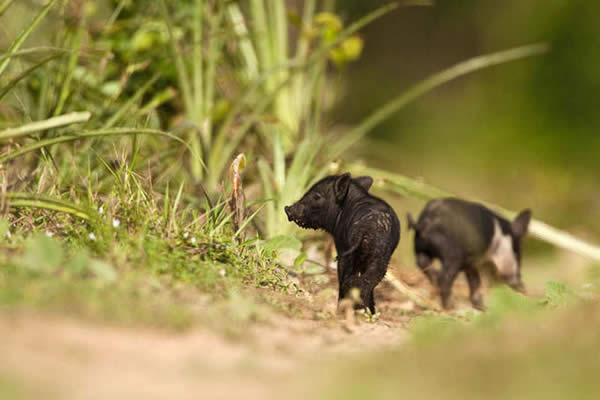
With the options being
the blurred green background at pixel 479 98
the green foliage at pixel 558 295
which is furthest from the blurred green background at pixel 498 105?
the green foliage at pixel 558 295

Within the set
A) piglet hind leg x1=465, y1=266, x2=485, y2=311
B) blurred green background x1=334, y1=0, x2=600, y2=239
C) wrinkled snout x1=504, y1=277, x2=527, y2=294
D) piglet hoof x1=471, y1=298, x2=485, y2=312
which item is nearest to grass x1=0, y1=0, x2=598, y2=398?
wrinkled snout x1=504, y1=277, x2=527, y2=294

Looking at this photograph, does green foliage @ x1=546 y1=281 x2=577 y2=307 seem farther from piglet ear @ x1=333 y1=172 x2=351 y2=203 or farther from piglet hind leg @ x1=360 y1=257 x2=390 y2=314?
piglet ear @ x1=333 y1=172 x2=351 y2=203

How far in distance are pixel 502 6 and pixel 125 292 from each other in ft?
42.9

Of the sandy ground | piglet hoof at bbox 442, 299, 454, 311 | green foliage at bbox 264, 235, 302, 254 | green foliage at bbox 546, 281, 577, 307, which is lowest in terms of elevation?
piglet hoof at bbox 442, 299, 454, 311

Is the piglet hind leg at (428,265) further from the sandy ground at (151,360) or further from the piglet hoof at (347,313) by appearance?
the sandy ground at (151,360)

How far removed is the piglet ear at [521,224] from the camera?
15.7ft

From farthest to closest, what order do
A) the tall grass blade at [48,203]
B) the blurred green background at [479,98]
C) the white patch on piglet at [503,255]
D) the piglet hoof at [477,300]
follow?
the blurred green background at [479,98] < the white patch on piglet at [503,255] < the piglet hoof at [477,300] < the tall grass blade at [48,203]

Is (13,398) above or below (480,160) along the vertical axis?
above

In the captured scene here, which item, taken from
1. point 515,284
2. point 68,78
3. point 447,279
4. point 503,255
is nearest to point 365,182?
point 447,279

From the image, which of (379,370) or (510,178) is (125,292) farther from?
(510,178)

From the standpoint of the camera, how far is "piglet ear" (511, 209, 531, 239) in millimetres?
4777

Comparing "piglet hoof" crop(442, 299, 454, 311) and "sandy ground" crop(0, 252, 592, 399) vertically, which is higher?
"sandy ground" crop(0, 252, 592, 399)

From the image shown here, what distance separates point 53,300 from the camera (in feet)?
7.45

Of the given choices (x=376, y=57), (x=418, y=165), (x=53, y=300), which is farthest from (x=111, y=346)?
(x=376, y=57)
